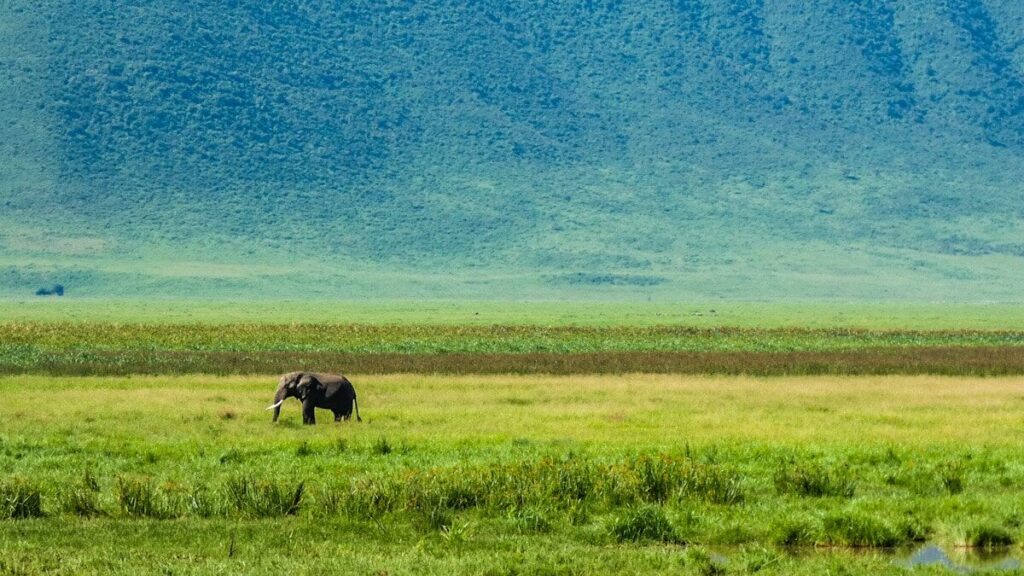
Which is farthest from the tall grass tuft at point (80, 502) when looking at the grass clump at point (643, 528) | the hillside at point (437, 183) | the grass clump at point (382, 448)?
the hillside at point (437, 183)

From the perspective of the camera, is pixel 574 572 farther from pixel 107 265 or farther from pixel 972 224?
pixel 972 224

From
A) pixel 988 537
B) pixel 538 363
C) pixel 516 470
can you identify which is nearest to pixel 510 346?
pixel 538 363

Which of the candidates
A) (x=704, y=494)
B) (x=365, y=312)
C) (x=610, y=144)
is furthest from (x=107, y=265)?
(x=704, y=494)

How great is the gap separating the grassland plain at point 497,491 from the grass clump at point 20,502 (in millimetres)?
36

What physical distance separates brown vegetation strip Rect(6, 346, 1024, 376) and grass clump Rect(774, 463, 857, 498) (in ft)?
75.9

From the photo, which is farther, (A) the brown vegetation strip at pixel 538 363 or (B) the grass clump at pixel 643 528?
(A) the brown vegetation strip at pixel 538 363

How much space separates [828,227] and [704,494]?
157 metres

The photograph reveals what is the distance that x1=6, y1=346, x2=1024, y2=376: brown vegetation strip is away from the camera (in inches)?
1719

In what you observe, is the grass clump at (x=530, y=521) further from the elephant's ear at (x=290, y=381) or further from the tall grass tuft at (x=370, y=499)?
the elephant's ear at (x=290, y=381)

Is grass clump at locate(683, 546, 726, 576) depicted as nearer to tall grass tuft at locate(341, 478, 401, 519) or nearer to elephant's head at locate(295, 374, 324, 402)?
tall grass tuft at locate(341, 478, 401, 519)

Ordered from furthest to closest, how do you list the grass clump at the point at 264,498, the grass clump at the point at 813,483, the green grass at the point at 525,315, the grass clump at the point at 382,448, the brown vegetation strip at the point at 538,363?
the green grass at the point at 525,315 < the brown vegetation strip at the point at 538,363 < the grass clump at the point at 382,448 < the grass clump at the point at 813,483 < the grass clump at the point at 264,498

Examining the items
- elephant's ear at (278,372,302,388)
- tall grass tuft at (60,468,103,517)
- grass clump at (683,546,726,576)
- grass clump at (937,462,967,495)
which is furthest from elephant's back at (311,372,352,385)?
grass clump at (683,546,726,576)

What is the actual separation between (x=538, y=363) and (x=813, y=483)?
2720 centimetres

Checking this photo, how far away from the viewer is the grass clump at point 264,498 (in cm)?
1823
